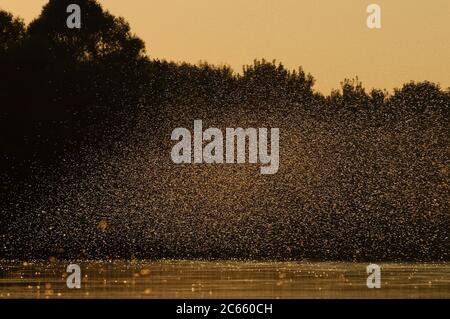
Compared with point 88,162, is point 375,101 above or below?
above

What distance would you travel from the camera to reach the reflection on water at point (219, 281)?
86.1 ft

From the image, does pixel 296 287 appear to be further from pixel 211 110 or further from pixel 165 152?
pixel 211 110

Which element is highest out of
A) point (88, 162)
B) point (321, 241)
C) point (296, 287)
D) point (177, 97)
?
point (177, 97)

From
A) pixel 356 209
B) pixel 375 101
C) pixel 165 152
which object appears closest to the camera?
pixel 356 209

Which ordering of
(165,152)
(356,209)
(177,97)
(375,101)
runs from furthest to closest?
(375,101) → (177,97) → (165,152) → (356,209)

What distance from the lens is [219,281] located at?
30.2 m

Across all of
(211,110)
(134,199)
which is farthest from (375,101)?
(134,199)

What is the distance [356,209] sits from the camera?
200 feet

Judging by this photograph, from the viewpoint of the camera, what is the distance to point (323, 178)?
64625 millimetres

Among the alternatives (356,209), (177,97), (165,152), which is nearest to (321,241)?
(356,209)

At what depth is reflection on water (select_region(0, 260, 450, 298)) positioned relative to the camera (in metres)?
26.2

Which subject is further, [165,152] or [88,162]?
[165,152]

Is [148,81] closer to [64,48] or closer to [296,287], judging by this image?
[64,48]

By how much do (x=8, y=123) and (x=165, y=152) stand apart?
7.85 metres
